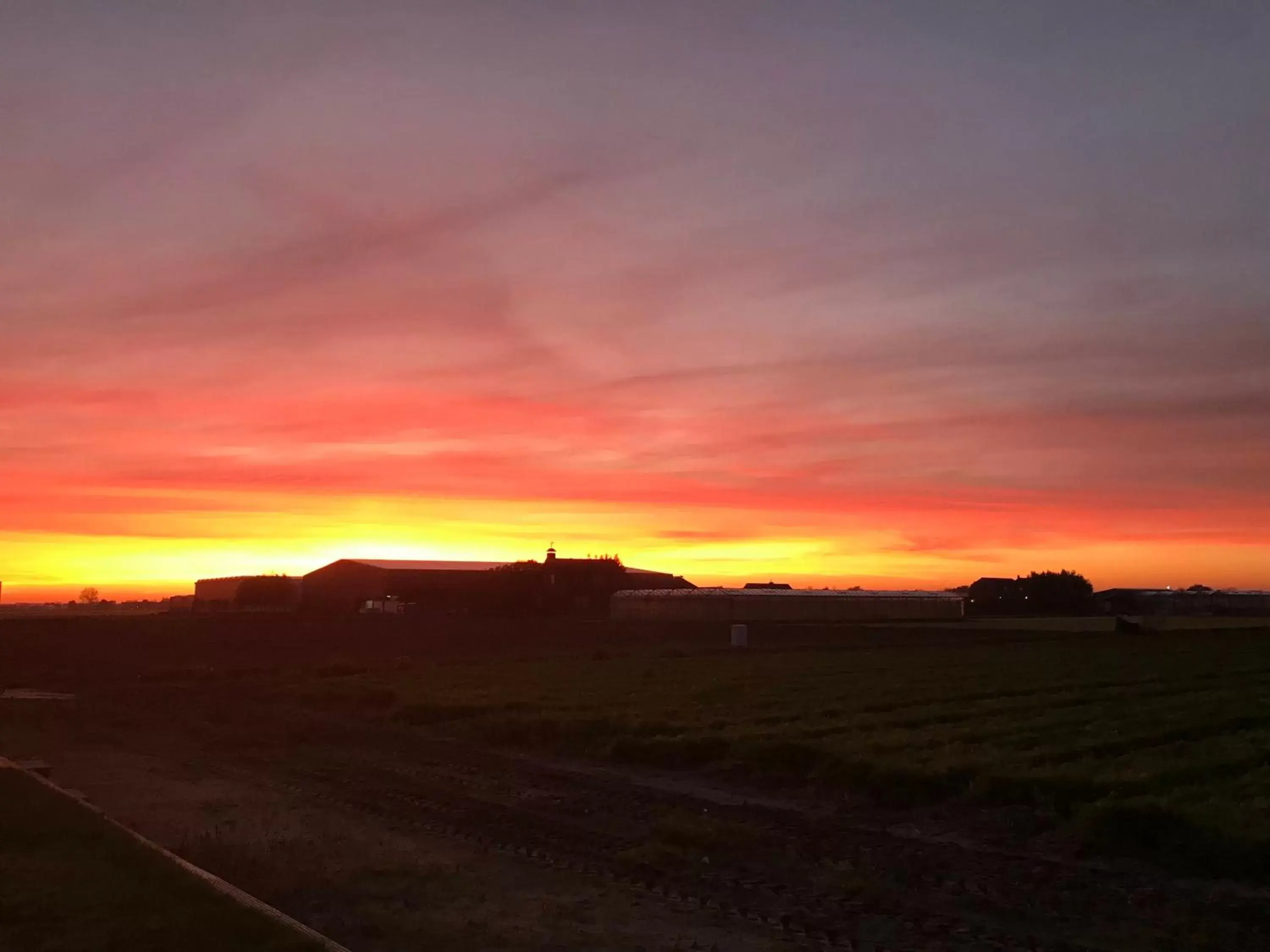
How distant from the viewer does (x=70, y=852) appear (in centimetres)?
1212

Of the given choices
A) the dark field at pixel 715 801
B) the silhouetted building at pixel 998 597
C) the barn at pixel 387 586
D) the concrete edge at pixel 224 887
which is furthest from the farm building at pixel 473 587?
the concrete edge at pixel 224 887

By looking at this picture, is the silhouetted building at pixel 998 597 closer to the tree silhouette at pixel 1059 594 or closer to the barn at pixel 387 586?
the tree silhouette at pixel 1059 594

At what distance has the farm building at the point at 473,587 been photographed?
322ft

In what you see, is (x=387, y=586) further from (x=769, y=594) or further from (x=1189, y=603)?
(x=1189, y=603)

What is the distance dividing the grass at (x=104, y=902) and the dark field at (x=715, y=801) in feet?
2.82

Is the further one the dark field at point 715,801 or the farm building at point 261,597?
the farm building at point 261,597

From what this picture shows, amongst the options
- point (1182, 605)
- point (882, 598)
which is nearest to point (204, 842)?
A: point (882, 598)

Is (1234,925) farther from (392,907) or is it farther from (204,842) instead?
(204,842)

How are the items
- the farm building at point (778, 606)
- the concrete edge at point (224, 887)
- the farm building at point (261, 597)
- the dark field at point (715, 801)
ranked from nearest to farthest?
the concrete edge at point (224, 887) < the dark field at point (715, 801) < the farm building at point (778, 606) < the farm building at point (261, 597)

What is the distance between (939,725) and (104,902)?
54.2 feet

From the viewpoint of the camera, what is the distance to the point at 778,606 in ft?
322

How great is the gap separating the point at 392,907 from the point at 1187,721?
17.0 m

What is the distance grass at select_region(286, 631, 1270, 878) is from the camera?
47.2 ft

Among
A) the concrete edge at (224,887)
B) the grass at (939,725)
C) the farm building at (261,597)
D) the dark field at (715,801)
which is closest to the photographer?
the concrete edge at (224,887)
